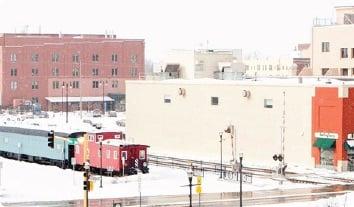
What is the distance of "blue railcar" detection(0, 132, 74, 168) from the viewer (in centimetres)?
6450

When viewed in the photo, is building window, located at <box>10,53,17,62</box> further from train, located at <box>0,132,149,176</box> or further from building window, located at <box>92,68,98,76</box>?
train, located at <box>0,132,149,176</box>

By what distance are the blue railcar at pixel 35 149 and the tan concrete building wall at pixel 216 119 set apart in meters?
12.1

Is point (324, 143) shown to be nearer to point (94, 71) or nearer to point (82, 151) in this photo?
point (82, 151)

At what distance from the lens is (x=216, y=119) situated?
71312mm

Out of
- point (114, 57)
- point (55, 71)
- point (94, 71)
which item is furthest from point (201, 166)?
point (114, 57)

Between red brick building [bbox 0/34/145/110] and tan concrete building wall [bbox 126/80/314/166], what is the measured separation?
187ft

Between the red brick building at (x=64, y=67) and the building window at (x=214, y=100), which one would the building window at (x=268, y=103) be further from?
the red brick building at (x=64, y=67)

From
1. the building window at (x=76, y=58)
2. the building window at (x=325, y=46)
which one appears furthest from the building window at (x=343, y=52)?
the building window at (x=76, y=58)

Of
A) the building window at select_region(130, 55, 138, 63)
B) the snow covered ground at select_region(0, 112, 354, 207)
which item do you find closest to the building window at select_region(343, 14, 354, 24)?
the snow covered ground at select_region(0, 112, 354, 207)

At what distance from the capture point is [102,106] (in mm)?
141750

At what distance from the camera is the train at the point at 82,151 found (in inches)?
2298

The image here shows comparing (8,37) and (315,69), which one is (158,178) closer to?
(315,69)

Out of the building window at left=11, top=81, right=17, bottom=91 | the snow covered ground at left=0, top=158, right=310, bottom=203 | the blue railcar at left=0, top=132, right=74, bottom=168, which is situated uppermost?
the building window at left=11, top=81, right=17, bottom=91

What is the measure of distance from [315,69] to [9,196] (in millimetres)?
42955
